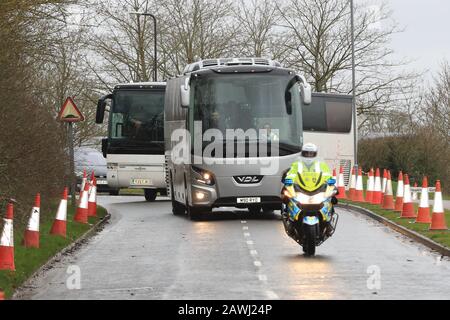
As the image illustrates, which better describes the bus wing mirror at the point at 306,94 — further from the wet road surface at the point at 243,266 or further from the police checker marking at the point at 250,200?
the wet road surface at the point at 243,266

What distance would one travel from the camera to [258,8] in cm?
6619

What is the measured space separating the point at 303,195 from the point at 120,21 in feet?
144

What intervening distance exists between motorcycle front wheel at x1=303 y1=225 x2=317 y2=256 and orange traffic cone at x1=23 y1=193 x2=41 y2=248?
4.10 m

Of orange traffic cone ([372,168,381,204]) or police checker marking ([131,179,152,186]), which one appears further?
police checker marking ([131,179,152,186])

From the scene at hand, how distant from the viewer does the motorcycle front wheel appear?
1808 centimetres

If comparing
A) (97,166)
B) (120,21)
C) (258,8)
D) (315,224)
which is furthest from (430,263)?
(258,8)

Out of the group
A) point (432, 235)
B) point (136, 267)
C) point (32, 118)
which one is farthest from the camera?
point (432, 235)

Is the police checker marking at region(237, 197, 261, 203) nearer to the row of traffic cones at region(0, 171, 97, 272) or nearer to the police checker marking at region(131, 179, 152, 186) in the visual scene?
the row of traffic cones at region(0, 171, 97, 272)

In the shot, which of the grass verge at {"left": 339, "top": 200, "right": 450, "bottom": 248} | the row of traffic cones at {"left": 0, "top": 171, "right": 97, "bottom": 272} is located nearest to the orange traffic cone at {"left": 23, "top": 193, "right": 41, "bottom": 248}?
the row of traffic cones at {"left": 0, "top": 171, "right": 97, "bottom": 272}

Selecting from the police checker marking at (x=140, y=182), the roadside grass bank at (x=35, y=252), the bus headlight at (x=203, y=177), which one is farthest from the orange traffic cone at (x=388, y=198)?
the police checker marking at (x=140, y=182)

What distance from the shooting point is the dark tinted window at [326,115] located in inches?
1815

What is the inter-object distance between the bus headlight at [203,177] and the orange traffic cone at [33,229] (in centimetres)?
862

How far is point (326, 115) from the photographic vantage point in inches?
1831
